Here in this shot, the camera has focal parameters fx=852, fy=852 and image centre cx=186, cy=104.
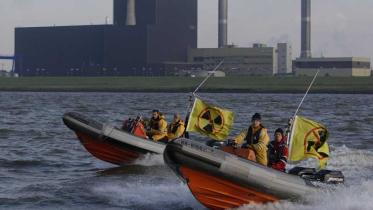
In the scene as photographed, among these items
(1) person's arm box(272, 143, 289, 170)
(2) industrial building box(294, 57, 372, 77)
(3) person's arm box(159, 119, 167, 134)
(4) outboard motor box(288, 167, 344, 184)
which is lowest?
(4) outboard motor box(288, 167, 344, 184)

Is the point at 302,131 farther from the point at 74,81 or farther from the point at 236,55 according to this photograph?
the point at 236,55

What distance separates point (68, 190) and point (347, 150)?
10915 millimetres

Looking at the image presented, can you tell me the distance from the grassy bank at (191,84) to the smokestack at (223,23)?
38460 mm

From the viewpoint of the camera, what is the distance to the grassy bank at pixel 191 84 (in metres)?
117

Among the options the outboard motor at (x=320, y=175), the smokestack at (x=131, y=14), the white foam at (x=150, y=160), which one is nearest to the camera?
the outboard motor at (x=320, y=175)

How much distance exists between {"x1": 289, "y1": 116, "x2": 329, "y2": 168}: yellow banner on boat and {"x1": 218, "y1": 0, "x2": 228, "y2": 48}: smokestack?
161m

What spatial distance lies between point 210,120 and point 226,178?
4646 mm

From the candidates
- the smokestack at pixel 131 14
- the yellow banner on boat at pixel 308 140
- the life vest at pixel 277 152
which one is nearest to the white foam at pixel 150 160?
the life vest at pixel 277 152

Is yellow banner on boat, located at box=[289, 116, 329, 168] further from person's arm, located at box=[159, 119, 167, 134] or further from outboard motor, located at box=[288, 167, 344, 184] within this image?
person's arm, located at box=[159, 119, 167, 134]

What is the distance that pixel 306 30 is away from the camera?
17912 centimetres

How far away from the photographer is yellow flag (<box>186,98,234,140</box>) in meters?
18.8

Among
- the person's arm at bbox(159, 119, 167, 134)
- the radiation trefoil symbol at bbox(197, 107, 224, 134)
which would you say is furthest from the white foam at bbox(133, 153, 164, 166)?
the radiation trefoil symbol at bbox(197, 107, 224, 134)

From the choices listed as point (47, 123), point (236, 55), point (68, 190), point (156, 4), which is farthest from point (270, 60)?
point (68, 190)

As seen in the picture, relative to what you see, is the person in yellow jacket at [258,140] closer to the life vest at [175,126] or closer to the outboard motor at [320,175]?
the outboard motor at [320,175]
